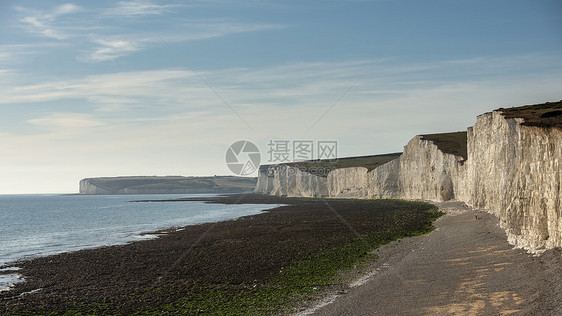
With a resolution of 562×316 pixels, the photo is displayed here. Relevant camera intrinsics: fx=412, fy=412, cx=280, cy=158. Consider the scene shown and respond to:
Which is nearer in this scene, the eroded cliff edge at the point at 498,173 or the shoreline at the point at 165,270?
the eroded cliff edge at the point at 498,173

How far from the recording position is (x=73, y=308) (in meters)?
15.4

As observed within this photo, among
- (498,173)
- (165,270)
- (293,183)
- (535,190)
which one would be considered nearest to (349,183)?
(293,183)

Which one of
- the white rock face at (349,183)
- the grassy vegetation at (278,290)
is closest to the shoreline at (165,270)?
the grassy vegetation at (278,290)

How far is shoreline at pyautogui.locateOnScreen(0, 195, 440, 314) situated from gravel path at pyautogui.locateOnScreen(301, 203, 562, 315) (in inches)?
106

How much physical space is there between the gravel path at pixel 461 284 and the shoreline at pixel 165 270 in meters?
2.69

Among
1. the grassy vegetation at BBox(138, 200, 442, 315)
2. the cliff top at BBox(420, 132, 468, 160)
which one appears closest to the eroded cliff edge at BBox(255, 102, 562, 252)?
the cliff top at BBox(420, 132, 468, 160)

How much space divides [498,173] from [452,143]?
37.4 metres

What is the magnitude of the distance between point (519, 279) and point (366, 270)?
6832 mm

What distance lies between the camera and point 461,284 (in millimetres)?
15281

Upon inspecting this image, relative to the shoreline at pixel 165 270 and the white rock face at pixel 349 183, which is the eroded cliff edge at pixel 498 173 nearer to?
the white rock face at pixel 349 183

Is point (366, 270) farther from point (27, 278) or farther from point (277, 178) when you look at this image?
point (277, 178)

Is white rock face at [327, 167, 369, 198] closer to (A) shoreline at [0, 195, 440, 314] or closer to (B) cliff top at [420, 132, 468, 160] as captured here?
(B) cliff top at [420, 132, 468, 160]

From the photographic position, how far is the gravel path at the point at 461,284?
41.3ft

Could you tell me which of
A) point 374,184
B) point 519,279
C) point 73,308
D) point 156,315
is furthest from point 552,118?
point 374,184
